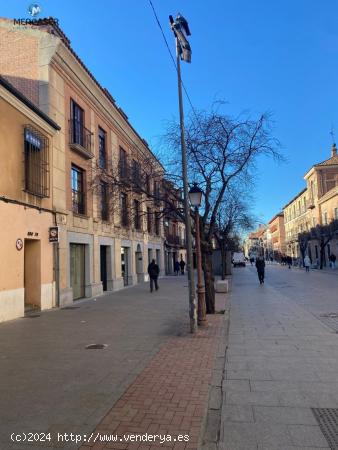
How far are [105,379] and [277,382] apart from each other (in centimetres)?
233

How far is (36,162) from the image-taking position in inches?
544

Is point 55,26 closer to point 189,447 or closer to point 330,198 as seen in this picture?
point 189,447

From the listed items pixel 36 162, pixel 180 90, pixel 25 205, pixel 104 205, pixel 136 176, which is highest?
pixel 180 90

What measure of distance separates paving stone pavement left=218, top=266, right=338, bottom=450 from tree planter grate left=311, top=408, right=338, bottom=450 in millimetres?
54

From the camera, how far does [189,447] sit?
352cm

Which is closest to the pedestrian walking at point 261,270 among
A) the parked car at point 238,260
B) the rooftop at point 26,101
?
the rooftop at point 26,101

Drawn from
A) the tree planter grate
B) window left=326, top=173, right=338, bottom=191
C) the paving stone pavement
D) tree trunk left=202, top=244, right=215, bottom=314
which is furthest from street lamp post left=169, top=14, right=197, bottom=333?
window left=326, top=173, right=338, bottom=191

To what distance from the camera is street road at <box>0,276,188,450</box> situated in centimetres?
420

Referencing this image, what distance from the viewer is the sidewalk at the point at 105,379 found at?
397cm

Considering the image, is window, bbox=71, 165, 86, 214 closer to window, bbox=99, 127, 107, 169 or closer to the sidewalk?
window, bbox=99, 127, 107, 169

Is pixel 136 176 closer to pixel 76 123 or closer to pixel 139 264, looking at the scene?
→ pixel 76 123

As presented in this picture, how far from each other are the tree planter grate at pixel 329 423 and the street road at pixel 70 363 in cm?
223

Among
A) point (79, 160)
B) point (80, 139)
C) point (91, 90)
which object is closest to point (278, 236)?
point (91, 90)

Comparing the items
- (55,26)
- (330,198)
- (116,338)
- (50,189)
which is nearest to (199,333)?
→ (116,338)
